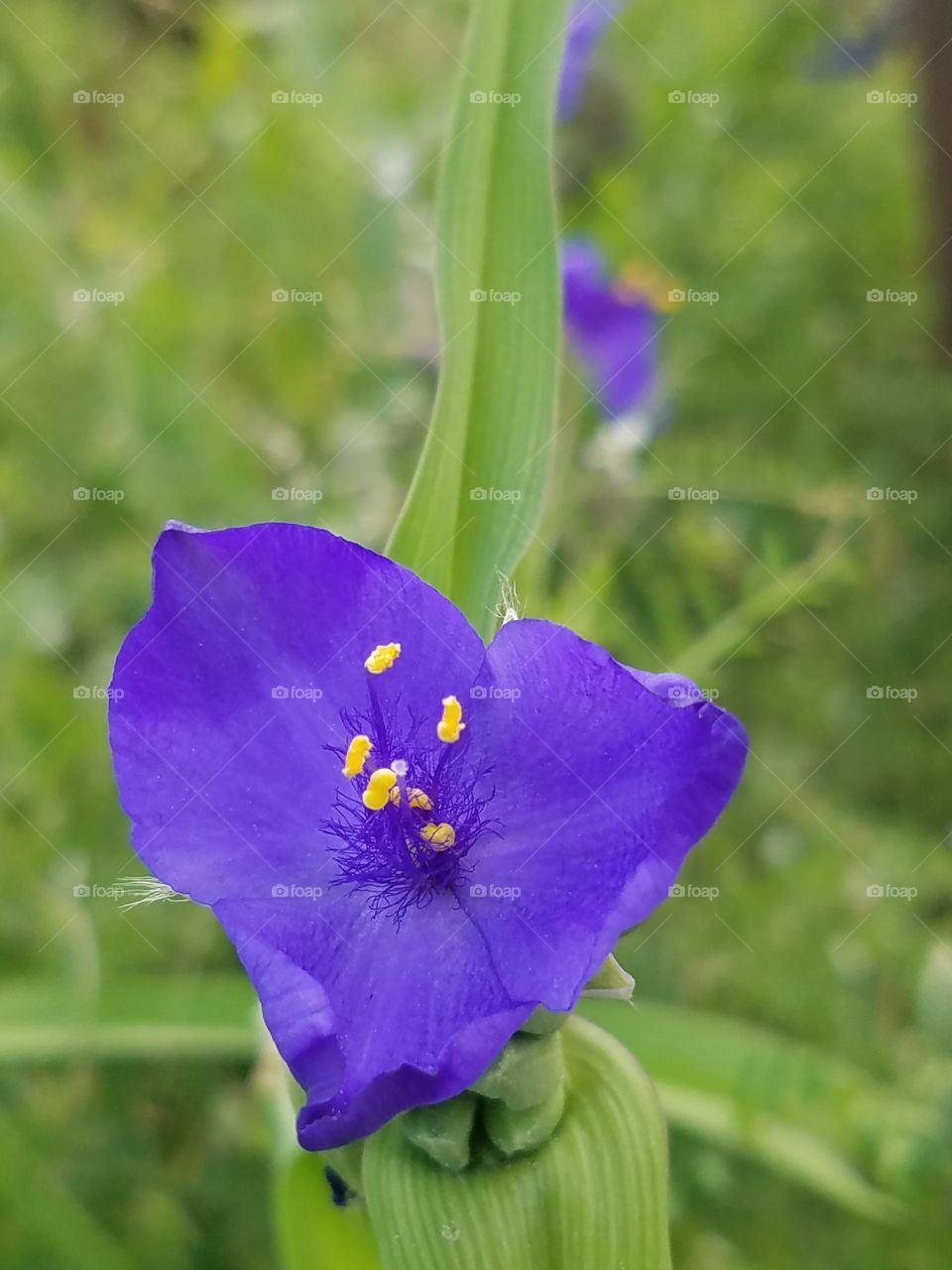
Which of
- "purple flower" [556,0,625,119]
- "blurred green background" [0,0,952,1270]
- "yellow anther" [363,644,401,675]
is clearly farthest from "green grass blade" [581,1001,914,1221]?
"purple flower" [556,0,625,119]

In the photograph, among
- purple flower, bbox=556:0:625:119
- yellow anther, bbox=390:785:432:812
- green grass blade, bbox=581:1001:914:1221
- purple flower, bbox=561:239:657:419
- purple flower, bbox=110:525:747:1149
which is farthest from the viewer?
purple flower, bbox=561:239:657:419

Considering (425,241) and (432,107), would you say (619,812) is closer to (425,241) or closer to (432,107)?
(425,241)

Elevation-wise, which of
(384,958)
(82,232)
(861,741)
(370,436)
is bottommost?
(861,741)

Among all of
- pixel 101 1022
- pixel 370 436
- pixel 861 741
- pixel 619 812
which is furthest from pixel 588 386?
pixel 619 812

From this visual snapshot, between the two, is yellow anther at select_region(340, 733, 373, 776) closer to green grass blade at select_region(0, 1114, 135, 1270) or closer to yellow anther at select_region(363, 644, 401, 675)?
yellow anther at select_region(363, 644, 401, 675)

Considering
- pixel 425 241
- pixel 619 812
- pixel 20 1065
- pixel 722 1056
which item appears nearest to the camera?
pixel 619 812

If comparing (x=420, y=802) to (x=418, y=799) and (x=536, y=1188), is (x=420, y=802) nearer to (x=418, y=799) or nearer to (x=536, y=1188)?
(x=418, y=799)

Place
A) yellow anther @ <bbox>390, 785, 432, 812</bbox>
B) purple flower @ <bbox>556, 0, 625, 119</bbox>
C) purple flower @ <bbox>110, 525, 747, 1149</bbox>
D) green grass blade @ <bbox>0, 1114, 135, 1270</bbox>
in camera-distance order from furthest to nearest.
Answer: purple flower @ <bbox>556, 0, 625, 119</bbox> → green grass blade @ <bbox>0, 1114, 135, 1270</bbox> → yellow anther @ <bbox>390, 785, 432, 812</bbox> → purple flower @ <bbox>110, 525, 747, 1149</bbox>
